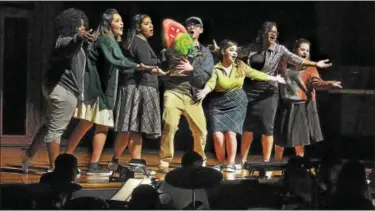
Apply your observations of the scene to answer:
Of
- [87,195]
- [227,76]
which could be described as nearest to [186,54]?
[227,76]

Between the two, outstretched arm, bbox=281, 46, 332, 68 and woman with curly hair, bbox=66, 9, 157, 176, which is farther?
outstretched arm, bbox=281, 46, 332, 68

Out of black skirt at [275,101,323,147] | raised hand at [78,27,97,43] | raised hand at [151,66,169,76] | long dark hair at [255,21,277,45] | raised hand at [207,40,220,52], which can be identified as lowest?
black skirt at [275,101,323,147]

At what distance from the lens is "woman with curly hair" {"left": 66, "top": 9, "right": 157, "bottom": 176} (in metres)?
6.21

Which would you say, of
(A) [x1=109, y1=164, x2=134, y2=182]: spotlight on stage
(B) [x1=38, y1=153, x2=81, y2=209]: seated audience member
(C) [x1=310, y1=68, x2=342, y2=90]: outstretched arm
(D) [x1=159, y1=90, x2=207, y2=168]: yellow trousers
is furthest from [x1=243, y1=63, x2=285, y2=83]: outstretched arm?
(B) [x1=38, y1=153, x2=81, y2=209]: seated audience member

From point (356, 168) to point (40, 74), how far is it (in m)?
2.27

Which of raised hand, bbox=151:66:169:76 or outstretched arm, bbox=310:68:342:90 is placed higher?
raised hand, bbox=151:66:169:76

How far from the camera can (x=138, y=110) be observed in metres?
6.32

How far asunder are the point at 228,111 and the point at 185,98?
1.06 feet

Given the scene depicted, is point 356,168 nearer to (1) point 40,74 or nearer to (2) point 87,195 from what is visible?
(2) point 87,195

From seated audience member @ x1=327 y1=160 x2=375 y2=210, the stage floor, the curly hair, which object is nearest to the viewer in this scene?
the curly hair

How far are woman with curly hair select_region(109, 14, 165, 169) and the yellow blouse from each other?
0.37 meters

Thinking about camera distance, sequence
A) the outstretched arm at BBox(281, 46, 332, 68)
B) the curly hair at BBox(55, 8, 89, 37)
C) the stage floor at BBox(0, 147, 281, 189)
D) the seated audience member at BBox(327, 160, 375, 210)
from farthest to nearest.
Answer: the seated audience member at BBox(327, 160, 375, 210) → the outstretched arm at BBox(281, 46, 332, 68) → the stage floor at BBox(0, 147, 281, 189) → the curly hair at BBox(55, 8, 89, 37)

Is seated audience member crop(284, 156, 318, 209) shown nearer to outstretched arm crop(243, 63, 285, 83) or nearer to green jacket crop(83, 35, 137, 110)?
outstretched arm crop(243, 63, 285, 83)

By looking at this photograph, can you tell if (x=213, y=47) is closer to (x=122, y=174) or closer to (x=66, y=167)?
(x=122, y=174)
